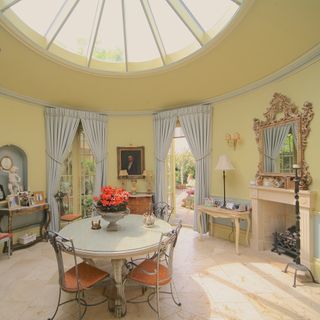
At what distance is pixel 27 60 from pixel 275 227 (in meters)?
5.22

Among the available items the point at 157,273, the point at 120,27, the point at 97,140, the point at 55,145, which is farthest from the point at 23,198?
the point at 120,27

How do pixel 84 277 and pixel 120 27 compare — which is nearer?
pixel 84 277

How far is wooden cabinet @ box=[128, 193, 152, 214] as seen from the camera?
5207mm

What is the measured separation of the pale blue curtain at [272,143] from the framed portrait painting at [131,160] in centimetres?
296

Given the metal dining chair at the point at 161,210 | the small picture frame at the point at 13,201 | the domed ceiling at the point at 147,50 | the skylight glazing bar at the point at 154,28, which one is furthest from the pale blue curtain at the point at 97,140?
the skylight glazing bar at the point at 154,28

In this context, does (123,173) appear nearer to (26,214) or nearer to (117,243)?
(26,214)

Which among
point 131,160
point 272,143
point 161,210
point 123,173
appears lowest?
point 161,210

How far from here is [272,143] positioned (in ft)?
12.4

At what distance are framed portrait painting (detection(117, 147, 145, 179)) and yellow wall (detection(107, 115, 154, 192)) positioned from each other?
12 cm

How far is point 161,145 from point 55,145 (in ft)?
8.18

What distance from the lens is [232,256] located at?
3732mm

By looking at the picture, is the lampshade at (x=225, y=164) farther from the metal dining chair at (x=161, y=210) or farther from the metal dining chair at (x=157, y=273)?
the metal dining chair at (x=157, y=273)

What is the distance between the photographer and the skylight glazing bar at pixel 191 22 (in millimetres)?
3111

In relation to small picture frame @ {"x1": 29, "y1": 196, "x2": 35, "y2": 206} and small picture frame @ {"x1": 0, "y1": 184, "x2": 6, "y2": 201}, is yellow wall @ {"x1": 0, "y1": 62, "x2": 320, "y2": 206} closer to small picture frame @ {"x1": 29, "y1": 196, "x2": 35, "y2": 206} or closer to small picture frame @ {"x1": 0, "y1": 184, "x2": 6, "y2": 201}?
small picture frame @ {"x1": 29, "y1": 196, "x2": 35, "y2": 206}
